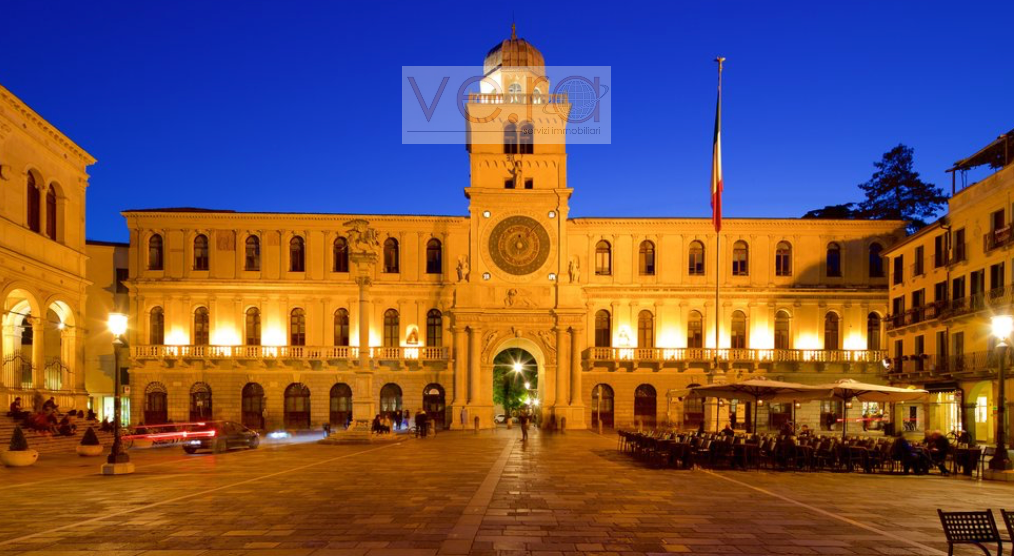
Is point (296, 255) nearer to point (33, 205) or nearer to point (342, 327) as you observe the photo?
point (342, 327)

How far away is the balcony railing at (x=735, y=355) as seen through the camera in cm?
4997

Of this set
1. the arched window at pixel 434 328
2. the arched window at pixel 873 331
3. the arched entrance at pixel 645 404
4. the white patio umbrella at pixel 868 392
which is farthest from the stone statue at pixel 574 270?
the white patio umbrella at pixel 868 392

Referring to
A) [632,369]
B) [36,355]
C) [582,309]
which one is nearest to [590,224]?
[582,309]

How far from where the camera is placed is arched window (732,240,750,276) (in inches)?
2046

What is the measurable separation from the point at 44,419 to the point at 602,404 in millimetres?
31340

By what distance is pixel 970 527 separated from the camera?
8938 mm

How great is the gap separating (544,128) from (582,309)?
11640mm

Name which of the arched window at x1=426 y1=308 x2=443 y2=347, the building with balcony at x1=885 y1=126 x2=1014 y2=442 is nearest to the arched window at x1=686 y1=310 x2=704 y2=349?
the building with balcony at x1=885 y1=126 x2=1014 y2=442

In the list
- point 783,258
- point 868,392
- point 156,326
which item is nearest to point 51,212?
point 156,326

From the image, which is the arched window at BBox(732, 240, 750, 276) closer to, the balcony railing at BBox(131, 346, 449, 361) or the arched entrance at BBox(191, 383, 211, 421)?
the balcony railing at BBox(131, 346, 449, 361)

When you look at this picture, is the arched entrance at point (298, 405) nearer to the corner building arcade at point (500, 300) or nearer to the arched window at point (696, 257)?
the corner building arcade at point (500, 300)

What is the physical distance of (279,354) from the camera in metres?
50.2

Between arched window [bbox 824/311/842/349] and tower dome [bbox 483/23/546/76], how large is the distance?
24.2 meters

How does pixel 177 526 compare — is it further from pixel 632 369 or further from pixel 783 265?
pixel 783 265
